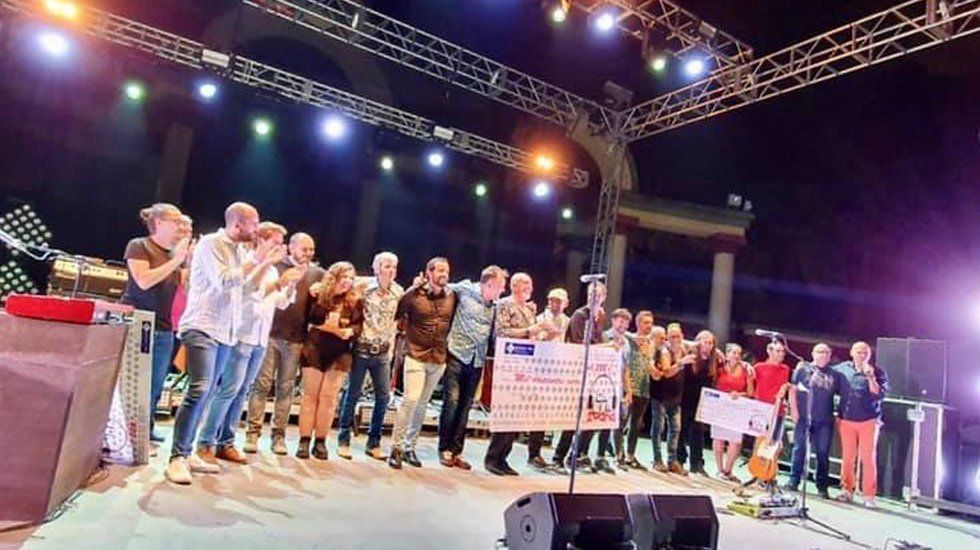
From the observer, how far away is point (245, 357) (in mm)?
3770

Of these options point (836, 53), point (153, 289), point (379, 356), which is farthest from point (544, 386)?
point (836, 53)

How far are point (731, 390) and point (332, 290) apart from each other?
3941mm

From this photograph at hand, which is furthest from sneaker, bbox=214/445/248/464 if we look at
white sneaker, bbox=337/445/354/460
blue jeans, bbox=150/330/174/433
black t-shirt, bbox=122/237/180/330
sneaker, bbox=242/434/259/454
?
black t-shirt, bbox=122/237/180/330

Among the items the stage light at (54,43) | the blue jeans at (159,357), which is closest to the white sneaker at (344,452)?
the blue jeans at (159,357)

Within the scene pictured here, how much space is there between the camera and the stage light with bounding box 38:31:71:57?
860 cm

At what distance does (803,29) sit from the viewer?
29.3ft

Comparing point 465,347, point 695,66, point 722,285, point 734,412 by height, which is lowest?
point 734,412

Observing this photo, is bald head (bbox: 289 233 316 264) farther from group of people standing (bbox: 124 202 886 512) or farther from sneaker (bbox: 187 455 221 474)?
sneaker (bbox: 187 455 221 474)

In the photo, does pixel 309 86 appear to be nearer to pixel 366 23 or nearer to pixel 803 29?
pixel 366 23

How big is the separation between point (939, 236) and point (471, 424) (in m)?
10.0

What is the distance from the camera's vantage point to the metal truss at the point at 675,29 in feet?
25.1

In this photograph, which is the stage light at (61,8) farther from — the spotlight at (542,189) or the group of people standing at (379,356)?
the spotlight at (542,189)

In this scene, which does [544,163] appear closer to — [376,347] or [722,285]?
[722,285]

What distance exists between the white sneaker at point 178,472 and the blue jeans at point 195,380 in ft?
0.14
